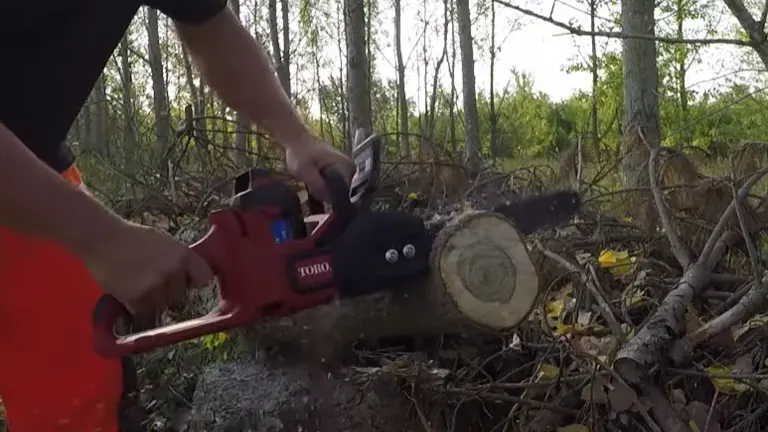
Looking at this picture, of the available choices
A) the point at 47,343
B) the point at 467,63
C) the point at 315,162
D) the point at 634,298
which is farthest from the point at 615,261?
the point at 467,63

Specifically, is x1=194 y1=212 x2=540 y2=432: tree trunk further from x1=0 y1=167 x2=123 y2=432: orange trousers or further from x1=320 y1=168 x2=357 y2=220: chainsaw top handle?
x1=0 y1=167 x2=123 y2=432: orange trousers

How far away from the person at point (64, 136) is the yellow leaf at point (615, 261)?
1.35 metres

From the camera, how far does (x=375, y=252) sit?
5.88ft

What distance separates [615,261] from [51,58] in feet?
6.65

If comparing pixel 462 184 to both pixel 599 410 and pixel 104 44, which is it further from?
pixel 104 44

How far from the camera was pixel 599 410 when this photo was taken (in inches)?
88.5

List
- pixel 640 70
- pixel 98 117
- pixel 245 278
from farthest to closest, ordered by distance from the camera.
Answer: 1. pixel 98 117
2. pixel 640 70
3. pixel 245 278

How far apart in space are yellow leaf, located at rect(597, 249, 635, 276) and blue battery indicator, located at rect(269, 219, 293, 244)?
1.60 meters

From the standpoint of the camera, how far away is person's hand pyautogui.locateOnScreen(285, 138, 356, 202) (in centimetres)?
200

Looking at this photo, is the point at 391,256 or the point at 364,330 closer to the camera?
the point at 391,256

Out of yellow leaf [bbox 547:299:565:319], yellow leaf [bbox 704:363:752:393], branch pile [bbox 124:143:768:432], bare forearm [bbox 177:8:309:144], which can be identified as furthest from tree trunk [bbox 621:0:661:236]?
bare forearm [bbox 177:8:309:144]

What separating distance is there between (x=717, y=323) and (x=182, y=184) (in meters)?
3.30

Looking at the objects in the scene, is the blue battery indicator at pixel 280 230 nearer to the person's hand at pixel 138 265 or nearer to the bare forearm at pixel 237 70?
the person's hand at pixel 138 265

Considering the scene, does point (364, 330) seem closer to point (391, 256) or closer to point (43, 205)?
point (391, 256)
